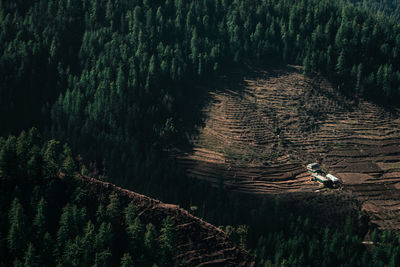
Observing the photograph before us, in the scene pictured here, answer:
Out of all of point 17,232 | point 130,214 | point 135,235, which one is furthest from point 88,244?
point 17,232

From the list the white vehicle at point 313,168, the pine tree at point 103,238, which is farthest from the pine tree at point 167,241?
the white vehicle at point 313,168

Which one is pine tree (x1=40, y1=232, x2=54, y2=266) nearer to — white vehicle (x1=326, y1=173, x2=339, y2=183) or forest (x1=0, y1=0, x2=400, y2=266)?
forest (x1=0, y1=0, x2=400, y2=266)

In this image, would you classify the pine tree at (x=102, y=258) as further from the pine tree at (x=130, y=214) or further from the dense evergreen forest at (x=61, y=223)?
the pine tree at (x=130, y=214)

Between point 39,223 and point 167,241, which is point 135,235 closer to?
point 167,241

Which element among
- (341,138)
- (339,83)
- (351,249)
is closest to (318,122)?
(341,138)

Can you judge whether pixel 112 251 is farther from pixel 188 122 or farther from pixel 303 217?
pixel 188 122
